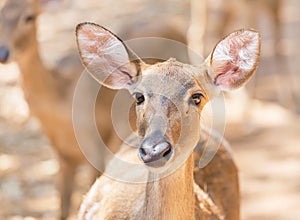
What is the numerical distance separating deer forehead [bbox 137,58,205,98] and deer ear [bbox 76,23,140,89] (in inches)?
4.6

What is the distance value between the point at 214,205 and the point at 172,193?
2.29 feet

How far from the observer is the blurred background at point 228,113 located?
646 cm

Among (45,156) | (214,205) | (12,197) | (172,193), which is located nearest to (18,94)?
(45,156)

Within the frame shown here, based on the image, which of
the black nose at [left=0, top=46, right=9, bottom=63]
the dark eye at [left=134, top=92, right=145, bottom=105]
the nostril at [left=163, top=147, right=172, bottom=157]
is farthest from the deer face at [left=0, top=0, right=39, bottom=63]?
the nostril at [left=163, top=147, right=172, bottom=157]

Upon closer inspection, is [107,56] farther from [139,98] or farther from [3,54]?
[3,54]

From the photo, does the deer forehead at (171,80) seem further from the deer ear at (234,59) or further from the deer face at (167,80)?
the deer ear at (234,59)

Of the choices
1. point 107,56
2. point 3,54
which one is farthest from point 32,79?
point 107,56

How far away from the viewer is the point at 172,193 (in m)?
3.67

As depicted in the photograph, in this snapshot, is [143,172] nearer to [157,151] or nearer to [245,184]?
[157,151]

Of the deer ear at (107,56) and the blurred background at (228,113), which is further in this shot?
the blurred background at (228,113)

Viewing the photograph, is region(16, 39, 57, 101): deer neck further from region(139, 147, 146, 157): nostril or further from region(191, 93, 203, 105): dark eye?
region(139, 147, 146, 157): nostril

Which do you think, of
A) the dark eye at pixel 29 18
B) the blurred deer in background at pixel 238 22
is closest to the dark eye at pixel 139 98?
the dark eye at pixel 29 18

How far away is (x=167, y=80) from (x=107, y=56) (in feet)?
1.25

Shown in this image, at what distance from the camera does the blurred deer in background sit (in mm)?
8055
